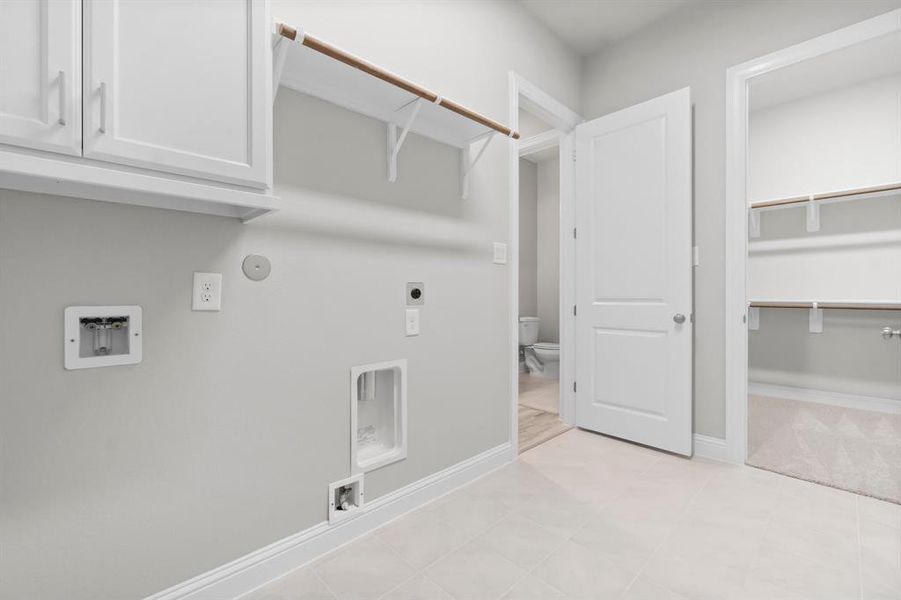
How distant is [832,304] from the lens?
3406mm

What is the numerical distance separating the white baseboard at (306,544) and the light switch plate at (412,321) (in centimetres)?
70

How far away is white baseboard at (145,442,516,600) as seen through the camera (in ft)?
4.27

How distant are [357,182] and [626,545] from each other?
5.87ft

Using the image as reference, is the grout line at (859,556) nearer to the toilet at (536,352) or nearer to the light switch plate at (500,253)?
the light switch plate at (500,253)

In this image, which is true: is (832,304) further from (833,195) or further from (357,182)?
(357,182)

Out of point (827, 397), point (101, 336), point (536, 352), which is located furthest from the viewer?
point (536, 352)

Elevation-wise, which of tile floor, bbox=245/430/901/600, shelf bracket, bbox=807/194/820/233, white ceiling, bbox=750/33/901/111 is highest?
white ceiling, bbox=750/33/901/111

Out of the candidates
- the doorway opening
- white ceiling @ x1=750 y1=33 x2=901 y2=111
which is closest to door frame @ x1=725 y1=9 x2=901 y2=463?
white ceiling @ x1=750 y1=33 x2=901 y2=111

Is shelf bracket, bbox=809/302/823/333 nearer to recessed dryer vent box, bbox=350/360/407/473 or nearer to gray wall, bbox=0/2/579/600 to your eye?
gray wall, bbox=0/2/579/600

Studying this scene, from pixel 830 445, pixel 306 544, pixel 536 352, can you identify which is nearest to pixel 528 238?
pixel 536 352

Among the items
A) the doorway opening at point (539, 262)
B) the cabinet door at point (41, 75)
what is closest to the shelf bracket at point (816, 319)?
the doorway opening at point (539, 262)

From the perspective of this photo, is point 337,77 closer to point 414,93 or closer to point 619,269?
point 414,93

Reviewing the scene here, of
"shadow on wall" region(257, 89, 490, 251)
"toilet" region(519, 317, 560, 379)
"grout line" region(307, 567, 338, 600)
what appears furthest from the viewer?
"toilet" region(519, 317, 560, 379)

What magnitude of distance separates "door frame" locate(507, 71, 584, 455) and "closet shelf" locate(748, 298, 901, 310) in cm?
209
